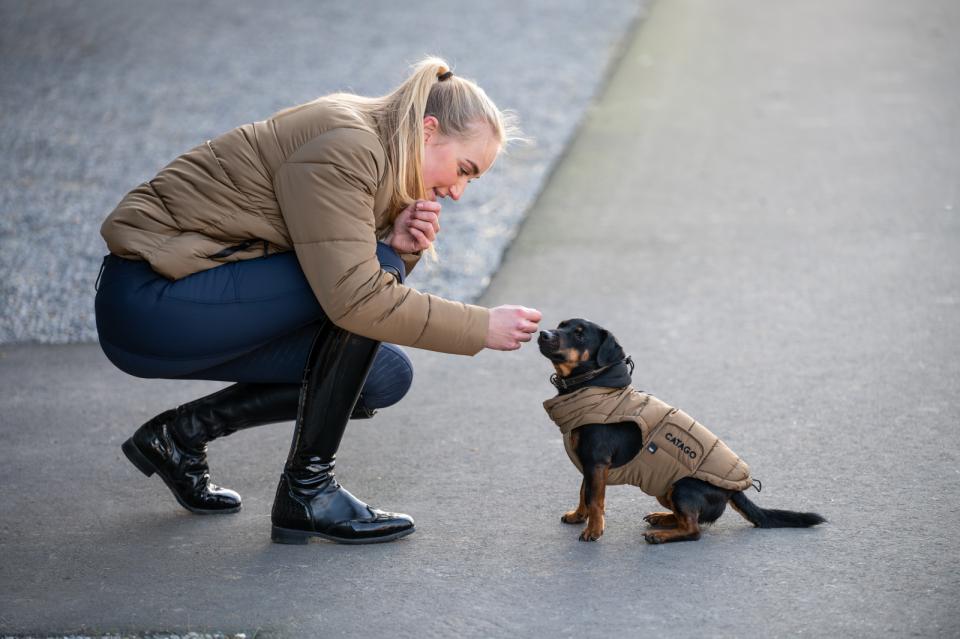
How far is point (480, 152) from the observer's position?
3330 millimetres

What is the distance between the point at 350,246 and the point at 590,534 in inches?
44.6

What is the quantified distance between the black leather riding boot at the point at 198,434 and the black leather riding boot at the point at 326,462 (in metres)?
0.29

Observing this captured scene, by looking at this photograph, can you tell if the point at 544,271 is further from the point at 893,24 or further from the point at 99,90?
the point at 893,24

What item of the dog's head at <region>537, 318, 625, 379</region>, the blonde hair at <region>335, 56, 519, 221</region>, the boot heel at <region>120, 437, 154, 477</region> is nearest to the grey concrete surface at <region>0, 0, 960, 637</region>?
the boot heel at <region>120, 437, 154, 477</region>

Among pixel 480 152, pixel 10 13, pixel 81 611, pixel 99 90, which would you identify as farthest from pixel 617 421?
A: pixel 10 13

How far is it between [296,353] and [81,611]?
0.99 metres

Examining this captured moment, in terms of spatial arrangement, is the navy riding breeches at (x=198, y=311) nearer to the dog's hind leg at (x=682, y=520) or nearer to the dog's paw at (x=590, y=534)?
the dog's paw at (x=590, y=534)

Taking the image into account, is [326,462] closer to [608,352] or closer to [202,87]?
[608,352]

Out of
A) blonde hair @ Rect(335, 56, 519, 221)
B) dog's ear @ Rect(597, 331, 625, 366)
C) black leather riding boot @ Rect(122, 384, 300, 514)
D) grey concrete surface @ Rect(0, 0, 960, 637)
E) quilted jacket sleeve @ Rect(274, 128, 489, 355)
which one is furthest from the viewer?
black leather riding boot @ Rect(122, 384, 300, 514)

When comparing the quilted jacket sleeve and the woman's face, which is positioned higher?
the woman's face

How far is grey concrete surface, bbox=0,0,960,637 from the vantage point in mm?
2979

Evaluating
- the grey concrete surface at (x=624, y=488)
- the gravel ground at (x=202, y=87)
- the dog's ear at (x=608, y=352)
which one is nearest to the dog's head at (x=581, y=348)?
the dog's ear at (x=608, y=352)

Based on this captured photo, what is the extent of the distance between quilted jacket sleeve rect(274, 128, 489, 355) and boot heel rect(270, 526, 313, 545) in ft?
2.22

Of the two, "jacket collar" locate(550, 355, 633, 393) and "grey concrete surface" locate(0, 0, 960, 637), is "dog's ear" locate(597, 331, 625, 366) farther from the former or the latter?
"grey concrete surface" locate(0, 0, 960, 637)
